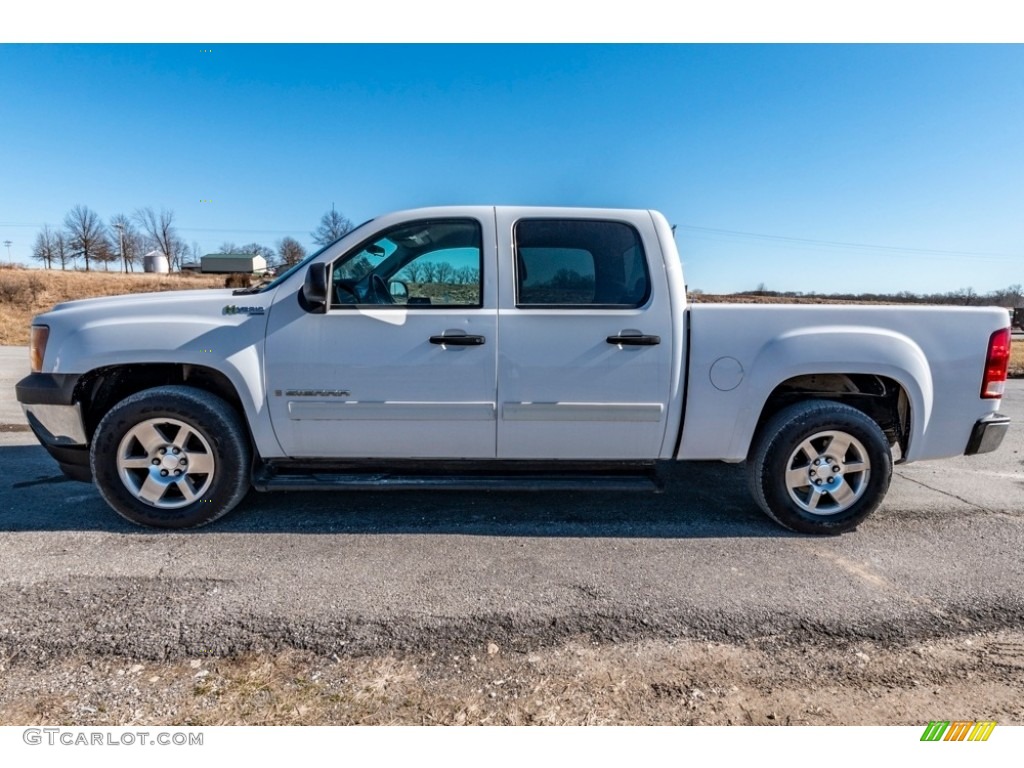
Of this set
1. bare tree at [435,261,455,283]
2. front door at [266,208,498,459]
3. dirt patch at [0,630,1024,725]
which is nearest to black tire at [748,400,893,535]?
dirt patch at [0,630,1024,725]

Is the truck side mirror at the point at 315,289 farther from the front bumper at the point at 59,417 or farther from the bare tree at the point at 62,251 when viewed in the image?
the bare tree at the point at 62,251

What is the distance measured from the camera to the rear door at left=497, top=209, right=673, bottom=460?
3.20m

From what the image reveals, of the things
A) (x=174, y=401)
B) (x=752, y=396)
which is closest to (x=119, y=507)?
(x=174, y=401)

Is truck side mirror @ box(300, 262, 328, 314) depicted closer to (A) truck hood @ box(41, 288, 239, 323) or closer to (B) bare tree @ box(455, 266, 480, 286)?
(A) truck hood @ box(41, 288, 239, 323)

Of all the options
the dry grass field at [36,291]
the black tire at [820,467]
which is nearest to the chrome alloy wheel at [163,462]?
the black tire at [820,467]

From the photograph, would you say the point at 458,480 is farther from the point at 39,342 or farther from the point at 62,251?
the point at 62,251

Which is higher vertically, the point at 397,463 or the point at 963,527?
the point at 397,463

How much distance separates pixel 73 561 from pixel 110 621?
82 centimetres

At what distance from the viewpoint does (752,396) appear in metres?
3.25

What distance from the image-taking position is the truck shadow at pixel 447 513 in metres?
3.36

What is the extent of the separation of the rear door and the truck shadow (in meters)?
0.47

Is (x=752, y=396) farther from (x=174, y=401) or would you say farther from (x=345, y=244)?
(x=174, y=401)

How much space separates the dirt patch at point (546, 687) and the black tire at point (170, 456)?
1273mm

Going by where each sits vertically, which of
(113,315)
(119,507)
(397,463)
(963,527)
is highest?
(113,315)
